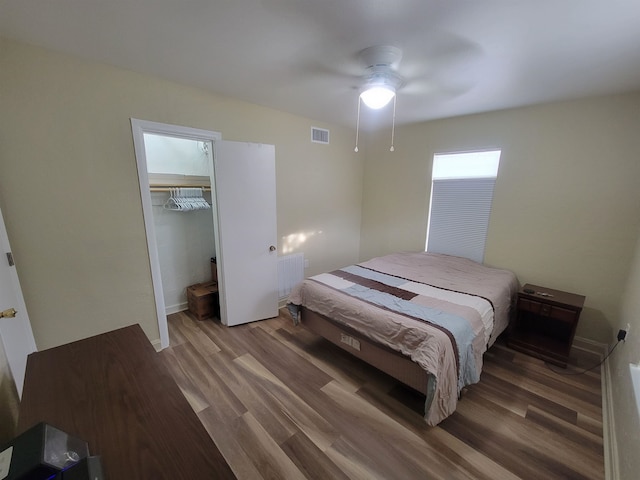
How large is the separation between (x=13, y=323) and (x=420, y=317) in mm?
2430

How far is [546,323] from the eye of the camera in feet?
8.74

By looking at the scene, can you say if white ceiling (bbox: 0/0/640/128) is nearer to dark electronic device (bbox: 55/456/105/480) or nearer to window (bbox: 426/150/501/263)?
window (bbox: 426/150/501/263)

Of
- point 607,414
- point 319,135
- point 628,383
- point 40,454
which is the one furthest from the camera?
point 319,135

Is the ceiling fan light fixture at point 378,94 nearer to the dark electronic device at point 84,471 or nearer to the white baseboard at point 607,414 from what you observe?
the dark electronic device at point 84,471

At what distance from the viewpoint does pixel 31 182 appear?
174 centimetres

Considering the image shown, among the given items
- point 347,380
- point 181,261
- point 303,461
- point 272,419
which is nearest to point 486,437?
point 347,380

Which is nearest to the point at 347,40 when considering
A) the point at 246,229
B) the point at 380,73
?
the point at 380,73

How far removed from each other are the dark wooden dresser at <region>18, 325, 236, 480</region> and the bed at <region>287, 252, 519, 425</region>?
4.45ft

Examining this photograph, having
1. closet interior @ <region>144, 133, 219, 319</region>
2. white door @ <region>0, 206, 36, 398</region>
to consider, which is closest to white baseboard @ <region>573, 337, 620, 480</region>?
white door @ <region>0, 206, 36, 398</region>

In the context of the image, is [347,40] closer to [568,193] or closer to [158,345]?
[568,193]

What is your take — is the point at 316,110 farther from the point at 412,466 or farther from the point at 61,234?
the point at 412,466

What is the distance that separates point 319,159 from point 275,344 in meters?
2.42

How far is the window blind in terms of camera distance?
306 cm

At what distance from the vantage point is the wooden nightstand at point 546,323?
227 centimetres
